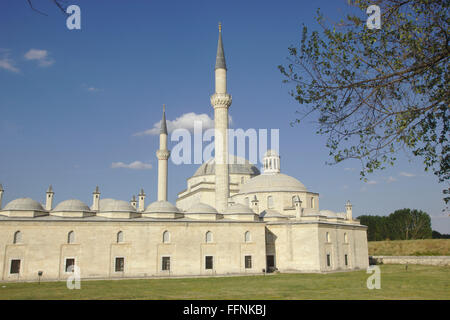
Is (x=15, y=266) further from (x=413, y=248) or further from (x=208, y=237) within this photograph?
(x=413, y=248)

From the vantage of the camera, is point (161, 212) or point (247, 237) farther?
point (247, 237)

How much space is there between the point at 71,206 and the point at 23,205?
2.95m

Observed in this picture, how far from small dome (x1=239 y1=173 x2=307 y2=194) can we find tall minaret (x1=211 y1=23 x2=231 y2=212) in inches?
186

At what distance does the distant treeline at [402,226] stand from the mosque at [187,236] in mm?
27431

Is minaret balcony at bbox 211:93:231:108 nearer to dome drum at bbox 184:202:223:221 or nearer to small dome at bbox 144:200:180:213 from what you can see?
dome drum at bbox 184:202:223:221

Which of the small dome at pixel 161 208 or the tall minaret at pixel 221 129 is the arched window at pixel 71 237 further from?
the tall minaret at pixel 221 129

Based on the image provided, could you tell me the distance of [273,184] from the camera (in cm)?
3866

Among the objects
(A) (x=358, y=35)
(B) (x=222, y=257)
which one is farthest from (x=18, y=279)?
(A) (x=358, y=35)

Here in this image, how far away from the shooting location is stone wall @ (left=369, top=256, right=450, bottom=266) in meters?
41.2

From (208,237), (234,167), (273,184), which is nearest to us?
(208,237)

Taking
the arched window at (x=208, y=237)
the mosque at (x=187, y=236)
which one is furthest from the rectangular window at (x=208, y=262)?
the arched window at (x=208, y=237)

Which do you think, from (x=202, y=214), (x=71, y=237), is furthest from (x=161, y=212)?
(x=71, y=237)

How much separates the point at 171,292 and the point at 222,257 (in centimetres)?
1081

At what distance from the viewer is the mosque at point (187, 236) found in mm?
25844
